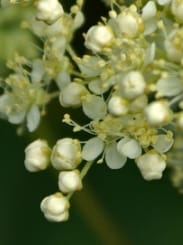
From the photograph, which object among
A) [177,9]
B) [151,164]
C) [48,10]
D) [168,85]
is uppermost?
[48,10]

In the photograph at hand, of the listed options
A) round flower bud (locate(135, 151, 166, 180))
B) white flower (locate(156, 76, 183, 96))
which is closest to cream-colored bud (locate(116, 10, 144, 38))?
white flower (locate(156, 76, 183, 96))

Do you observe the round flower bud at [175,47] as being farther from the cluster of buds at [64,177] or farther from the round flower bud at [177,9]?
the cluster of buds at [64,177]

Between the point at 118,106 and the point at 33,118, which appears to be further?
the point at 33,118

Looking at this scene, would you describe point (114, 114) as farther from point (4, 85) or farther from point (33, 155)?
point (4, 85)

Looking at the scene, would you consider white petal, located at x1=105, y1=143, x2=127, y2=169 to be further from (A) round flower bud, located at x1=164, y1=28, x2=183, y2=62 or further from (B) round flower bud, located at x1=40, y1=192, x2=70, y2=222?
(A) round flower bud, located at x1=164, y1=28, x2=183, y2=62

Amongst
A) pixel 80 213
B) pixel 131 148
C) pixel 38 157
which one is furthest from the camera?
pixel 80 213

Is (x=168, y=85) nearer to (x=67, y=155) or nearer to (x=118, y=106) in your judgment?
(x=118, y=106)

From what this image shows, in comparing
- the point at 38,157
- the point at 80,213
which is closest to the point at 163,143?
the point at 38,157
